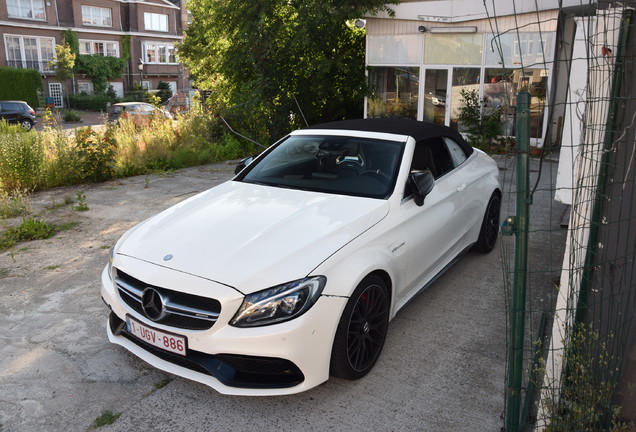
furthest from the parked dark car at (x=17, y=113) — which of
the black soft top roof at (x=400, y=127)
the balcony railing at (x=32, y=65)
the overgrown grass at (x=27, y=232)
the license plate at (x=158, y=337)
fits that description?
the license plate at (x=158, y=337)

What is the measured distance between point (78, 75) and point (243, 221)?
4806 centimetres

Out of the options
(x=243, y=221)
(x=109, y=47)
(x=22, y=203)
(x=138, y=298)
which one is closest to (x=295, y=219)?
(x=243, y=221)

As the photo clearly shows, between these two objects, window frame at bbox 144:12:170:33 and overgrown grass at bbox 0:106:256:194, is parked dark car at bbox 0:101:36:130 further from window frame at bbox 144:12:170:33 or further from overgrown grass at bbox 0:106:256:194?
window frame at bbox 144:12:170:33

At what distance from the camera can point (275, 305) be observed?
307 centimetres

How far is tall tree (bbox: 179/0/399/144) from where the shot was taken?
13.6m

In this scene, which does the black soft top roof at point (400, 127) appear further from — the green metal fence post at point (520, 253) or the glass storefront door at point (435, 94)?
the glass storefront door at point (435, 94)

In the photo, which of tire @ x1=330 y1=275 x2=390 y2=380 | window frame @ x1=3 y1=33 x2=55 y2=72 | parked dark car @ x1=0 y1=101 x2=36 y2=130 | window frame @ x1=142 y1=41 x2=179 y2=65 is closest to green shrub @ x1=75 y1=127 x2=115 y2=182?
tire @ x1=330 y1=275 x2=390 y2=380

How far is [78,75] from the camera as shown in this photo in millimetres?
45906

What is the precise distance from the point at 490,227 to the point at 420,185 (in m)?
2.09

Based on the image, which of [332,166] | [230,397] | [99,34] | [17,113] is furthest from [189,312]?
[99,34]

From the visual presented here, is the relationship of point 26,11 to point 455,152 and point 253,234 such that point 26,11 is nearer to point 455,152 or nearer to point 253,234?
point 455,152

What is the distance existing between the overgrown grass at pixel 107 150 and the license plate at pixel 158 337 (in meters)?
5.98

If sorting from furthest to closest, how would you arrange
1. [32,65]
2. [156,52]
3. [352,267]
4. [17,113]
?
1. [156,52]
2. [32,65]
3. [17,113]
4. [352,267]

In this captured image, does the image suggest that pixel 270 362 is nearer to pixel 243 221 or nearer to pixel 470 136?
pixel 243 221
